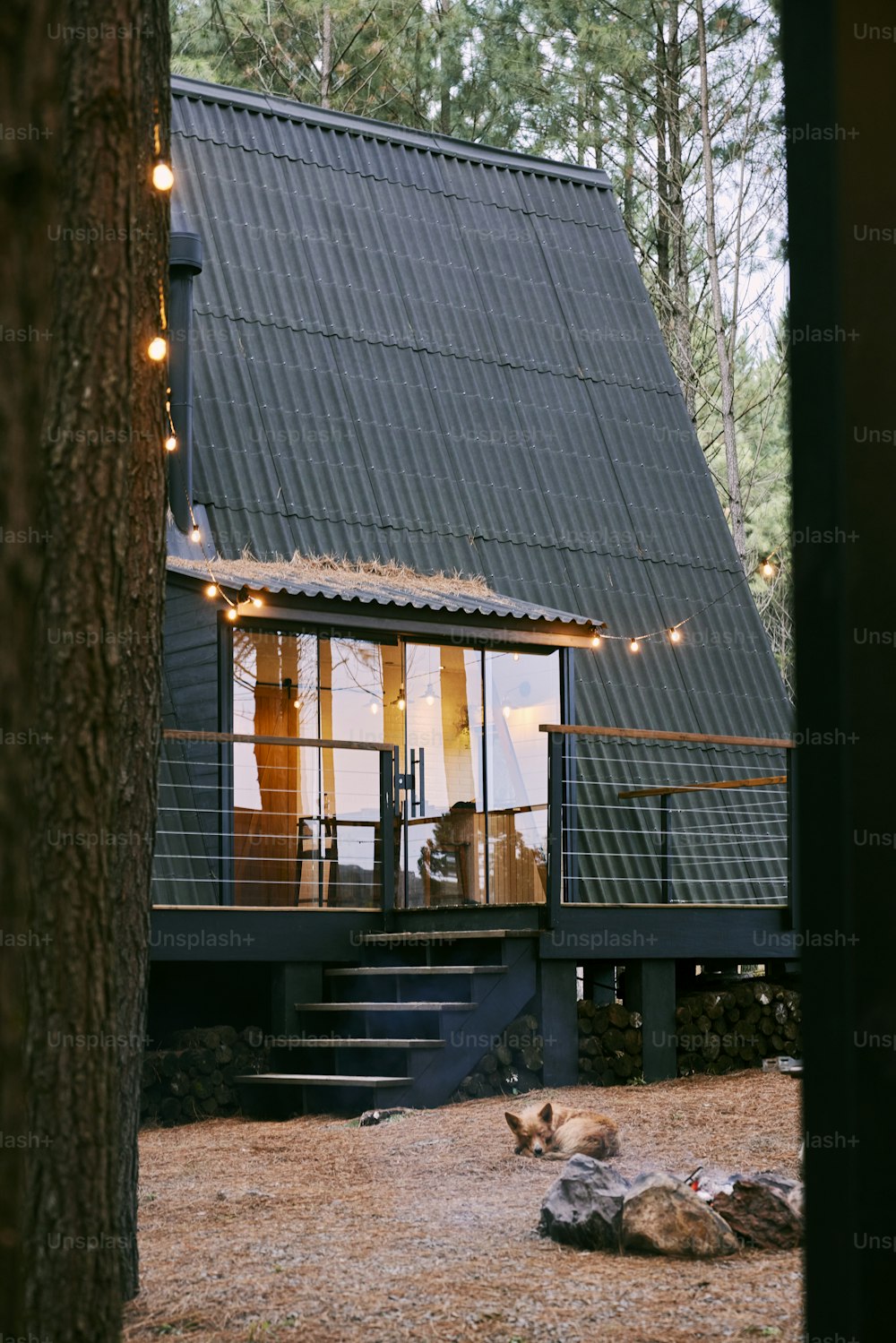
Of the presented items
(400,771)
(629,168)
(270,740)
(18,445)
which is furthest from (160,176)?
(629,168)

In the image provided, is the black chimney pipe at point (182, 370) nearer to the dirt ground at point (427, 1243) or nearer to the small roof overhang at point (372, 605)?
the small roof overhang at point (372, 605)

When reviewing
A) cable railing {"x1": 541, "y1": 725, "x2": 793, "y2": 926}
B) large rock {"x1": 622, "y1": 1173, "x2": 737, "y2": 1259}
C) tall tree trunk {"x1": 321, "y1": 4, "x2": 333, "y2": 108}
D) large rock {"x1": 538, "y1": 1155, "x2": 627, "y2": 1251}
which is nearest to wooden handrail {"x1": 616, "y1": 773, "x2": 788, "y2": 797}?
cable railing {"x1": 541, "y1": 725, "x2": 793, "y2": 926}

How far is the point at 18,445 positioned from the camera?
10.2 feet

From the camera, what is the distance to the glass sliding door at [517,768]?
11.3 metres

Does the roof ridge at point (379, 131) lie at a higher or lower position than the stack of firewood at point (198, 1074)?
higher

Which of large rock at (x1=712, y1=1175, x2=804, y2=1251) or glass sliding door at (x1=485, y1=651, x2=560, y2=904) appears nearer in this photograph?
large rock at (x1=712, y1=1175, x2=804, y2=1251)

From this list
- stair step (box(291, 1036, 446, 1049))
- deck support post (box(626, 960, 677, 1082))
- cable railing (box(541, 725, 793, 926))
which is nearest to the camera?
stair step (box(291, 1036, 446, 1049))

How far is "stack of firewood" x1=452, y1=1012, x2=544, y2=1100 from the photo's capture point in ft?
28.7

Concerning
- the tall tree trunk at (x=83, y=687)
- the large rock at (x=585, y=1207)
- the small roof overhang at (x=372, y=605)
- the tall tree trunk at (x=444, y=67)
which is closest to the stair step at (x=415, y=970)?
the small roof overhang at (x=372, y=605)

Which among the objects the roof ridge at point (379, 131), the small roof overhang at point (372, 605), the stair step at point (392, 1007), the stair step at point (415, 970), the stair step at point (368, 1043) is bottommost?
the stair step at point (368, 1043)

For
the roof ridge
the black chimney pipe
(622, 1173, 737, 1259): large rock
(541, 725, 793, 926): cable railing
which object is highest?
the roof ridge

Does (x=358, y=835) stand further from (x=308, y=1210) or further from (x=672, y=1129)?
(x=308, y=1210)

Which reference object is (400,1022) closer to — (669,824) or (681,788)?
(681,788)

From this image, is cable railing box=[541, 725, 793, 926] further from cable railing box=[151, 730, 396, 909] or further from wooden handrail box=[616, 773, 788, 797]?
cable railing box=[151, 730, 396, 909]
